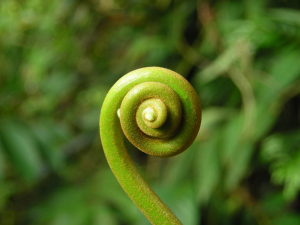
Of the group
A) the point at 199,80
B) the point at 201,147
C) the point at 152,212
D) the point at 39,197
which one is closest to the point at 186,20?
the point at 199,80

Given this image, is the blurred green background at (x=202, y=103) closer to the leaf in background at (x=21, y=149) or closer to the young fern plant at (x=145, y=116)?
the leaf in background at (x=21, y=149)

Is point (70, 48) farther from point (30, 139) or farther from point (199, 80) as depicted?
point (199, 80)

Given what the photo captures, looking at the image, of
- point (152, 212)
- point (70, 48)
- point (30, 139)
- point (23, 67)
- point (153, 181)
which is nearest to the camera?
point (152, 212)

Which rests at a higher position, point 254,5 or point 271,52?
point 254,5

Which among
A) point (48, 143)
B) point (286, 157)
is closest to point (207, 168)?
point (286, 157)

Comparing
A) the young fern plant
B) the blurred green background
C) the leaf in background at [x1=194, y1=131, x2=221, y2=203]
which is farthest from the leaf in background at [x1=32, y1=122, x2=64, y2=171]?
the young fern plant

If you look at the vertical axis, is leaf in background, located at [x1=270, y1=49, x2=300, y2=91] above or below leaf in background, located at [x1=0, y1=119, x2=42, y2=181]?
below

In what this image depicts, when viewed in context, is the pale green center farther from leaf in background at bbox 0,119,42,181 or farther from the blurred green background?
leaf in background at bbox 0,119,42,181

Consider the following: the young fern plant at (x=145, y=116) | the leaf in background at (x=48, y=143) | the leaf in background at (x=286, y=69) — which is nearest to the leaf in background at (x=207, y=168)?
the leaf in background at (x=286, y=69)
